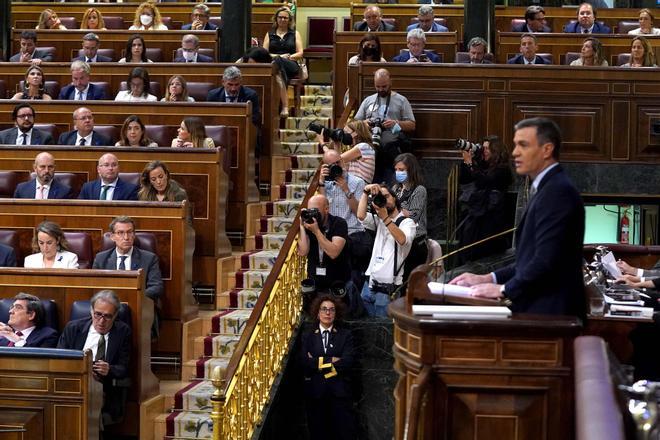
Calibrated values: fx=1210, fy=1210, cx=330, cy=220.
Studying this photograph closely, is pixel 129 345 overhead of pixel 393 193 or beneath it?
beneath

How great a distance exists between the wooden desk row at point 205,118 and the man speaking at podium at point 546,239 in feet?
15.9

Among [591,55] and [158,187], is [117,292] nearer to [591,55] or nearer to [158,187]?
[158,187]

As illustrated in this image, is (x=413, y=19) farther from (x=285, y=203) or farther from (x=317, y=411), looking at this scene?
(x=317, y=411)

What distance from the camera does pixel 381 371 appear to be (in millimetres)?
6941

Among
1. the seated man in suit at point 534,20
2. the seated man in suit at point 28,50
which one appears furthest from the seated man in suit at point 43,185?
the seated man in suit at point 534,20

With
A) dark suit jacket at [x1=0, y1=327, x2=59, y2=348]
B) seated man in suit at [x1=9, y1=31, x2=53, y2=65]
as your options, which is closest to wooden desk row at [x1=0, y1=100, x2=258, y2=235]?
seated man in suit at [x1=9, y1=31, x2=53, y2=65]

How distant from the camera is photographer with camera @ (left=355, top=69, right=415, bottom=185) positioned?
29.0ft

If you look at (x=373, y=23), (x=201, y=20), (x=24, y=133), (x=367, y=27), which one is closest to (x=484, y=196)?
(x=24, y=133)

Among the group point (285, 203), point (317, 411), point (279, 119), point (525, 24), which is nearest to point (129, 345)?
point (317, 411)

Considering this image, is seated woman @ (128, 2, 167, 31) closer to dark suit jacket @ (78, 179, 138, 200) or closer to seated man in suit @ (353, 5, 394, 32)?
seated man in suit @ (353, 5, 394, 32)

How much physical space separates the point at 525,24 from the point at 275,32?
8.08 ft

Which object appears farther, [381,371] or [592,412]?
[381,371]

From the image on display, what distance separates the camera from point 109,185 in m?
7.64

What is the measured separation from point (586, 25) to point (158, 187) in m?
5.58
